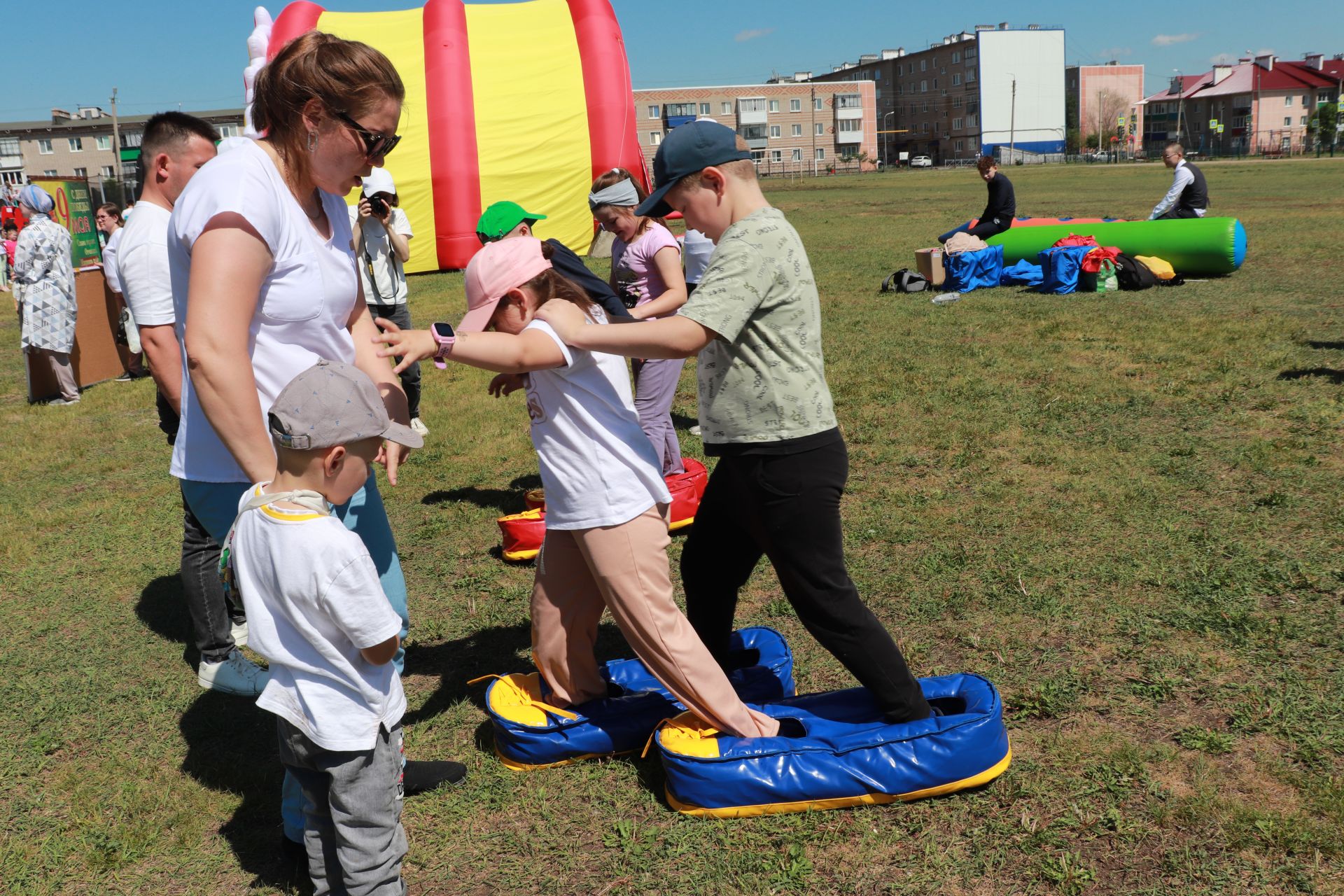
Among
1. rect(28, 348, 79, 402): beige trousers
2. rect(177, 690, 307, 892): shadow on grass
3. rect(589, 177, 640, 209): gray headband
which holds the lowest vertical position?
rect(177, 690, 307, 892): shadow on grass

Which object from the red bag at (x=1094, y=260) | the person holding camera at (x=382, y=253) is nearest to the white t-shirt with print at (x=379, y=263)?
the person holding camera at (x=382, y=253)

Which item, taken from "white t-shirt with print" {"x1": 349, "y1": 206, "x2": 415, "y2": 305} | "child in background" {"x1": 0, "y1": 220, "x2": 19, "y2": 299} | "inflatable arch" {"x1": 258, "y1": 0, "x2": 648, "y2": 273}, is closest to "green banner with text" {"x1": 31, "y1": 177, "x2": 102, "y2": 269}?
"child in background" {"x1": 0, "y1": 220, "x2": 19, "y2": 299}

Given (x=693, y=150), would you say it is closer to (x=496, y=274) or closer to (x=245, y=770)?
(x=496, y=274)

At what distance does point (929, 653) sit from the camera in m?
4.10

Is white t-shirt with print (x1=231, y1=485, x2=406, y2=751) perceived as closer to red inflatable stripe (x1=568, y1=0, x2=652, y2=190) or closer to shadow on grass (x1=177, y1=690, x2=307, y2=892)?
shadow on grass (x1=177, y1=690, x2=307, y2=892)

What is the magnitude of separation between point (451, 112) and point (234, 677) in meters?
16.1

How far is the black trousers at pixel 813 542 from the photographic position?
2984 mm

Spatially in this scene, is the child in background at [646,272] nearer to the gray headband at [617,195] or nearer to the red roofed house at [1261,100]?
the gray headband at [617,195]

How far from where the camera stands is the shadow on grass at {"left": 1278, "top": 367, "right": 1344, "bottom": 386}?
795 cm

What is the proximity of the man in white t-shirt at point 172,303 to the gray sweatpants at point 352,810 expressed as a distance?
1.66 meters

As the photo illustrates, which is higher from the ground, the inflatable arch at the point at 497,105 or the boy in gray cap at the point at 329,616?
the inflatable arch at the point at 497,105

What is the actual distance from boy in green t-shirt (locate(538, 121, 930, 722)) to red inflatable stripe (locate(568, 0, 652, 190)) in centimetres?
1658

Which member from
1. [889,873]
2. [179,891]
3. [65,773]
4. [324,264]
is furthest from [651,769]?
[65,773]

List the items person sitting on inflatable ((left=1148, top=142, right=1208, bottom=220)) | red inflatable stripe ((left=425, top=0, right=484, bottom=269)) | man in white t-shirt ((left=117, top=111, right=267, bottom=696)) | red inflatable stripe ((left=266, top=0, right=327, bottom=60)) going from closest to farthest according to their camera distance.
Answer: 1. man in white t-shirt ((left=117, top=111, right=267, bottom=696))
2. person sitting on inflatable ((left=1148, top=142, right=1208, bottom=220))
3. red inflatable stripe ((left=266, top=0, right=327, bottom=60))
4. red inflatable stripe ((left=425, top=0, right=484, bottom=269))
